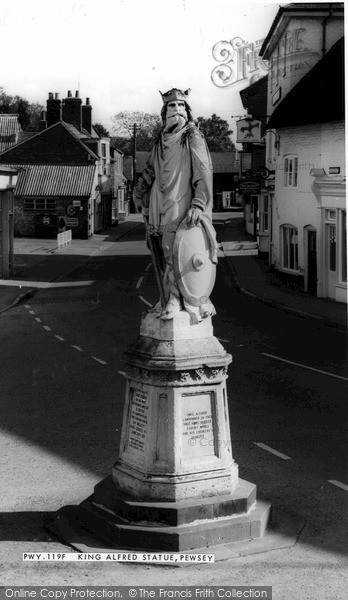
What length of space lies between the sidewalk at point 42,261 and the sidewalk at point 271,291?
8.25m

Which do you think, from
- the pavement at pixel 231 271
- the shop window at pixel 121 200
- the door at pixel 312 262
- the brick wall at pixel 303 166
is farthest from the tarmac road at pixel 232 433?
the shop window at pixel 121 200

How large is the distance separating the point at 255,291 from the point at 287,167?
6367 mm

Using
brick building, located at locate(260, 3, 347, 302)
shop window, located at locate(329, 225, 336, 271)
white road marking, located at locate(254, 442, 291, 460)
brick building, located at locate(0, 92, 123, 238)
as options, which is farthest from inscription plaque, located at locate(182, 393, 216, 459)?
brick building, located at locate(0, 92, 123, 238)

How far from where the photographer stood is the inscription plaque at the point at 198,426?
9195mm

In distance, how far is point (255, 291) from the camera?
33.2 meters

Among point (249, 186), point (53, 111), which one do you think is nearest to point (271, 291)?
point (249, 186)

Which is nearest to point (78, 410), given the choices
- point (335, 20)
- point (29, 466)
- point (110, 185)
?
point (29, 466)

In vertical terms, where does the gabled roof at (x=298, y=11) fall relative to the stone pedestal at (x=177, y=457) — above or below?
above

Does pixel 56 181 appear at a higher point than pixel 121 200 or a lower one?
higher

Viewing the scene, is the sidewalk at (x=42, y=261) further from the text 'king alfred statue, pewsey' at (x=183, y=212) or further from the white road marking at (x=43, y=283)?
the text 'king alfred statue, pewsey' at (x=183, y=212)

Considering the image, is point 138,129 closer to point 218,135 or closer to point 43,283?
point 218,135

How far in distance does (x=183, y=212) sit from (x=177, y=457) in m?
2.59

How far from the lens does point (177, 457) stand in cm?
910

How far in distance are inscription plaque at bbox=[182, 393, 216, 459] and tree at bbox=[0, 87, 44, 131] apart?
9241cm
